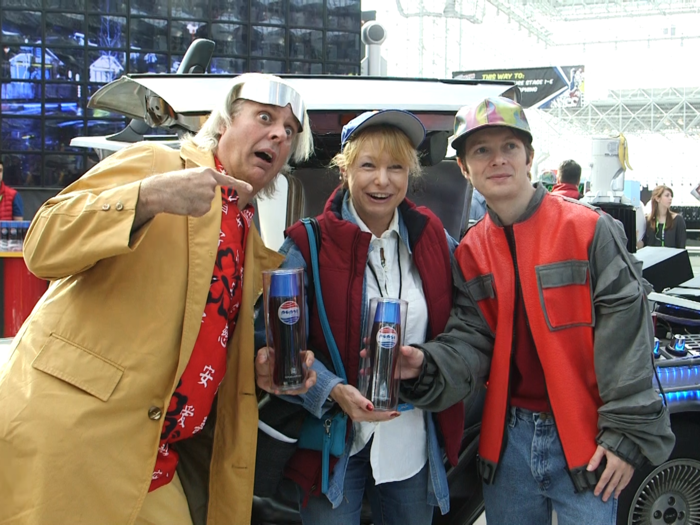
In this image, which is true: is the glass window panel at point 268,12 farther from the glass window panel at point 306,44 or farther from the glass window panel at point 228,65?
the glass window panel at point 228,65

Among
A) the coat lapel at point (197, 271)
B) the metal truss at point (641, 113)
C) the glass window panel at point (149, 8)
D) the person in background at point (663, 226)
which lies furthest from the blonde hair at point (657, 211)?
the metal truss at point (641, 113)

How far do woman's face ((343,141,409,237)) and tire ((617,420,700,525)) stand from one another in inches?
69.9

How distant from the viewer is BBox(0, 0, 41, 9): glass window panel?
404 inches

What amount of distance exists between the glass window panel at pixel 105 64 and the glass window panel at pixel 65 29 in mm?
306

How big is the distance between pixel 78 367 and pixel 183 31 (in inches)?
385

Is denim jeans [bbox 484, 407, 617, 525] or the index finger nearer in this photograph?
the index finger

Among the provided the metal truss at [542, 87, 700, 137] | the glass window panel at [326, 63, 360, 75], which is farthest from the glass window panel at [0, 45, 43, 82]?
the metal truss at [542, 87, 700, 137]

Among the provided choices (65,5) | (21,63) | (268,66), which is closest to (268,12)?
(268,66)

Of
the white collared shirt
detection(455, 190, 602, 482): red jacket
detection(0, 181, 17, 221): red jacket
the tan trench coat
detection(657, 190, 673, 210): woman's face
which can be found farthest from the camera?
detection(657, 190, 673, 210): woman's face

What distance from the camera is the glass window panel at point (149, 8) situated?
10.3 metres

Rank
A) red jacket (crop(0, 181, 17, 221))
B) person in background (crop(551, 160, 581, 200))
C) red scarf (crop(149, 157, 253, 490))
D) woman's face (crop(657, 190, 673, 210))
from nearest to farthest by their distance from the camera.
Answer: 1. red scarf (crop(149, 157, 253, 490))
2. person in background (crop(551, 160, 581, 200))
3. red jacket (crop(0, 181, 17, 221))
4. woman's face (crop(657, 190, 673, 210))

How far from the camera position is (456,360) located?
214 cm

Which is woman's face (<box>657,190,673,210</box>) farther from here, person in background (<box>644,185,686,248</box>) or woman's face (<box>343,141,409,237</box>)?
woman's face (<box>343,141,409,237</box>)

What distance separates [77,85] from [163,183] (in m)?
10.0
